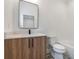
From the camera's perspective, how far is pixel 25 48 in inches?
102

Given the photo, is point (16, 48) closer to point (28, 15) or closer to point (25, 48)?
point (25, 48)

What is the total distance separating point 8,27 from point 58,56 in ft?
5.94

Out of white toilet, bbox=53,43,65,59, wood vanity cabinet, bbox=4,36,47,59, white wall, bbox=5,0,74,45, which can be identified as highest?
white wall, bbox=5,0,74,45

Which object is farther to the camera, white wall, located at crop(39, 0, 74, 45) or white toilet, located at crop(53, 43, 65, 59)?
white wall, located at crop(39, 0, 74, 45)

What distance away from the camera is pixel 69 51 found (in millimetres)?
3824

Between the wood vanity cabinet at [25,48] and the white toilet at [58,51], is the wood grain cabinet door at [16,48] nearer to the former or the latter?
the wood vanity cabinet at [25,48]

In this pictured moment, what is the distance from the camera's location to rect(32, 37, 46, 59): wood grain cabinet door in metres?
2.84

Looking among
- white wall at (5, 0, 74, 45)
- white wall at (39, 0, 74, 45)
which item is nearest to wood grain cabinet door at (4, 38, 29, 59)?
white wall at (5, 0, 74, 45)

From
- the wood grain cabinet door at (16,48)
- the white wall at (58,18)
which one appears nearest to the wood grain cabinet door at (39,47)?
the wood grain cabinet door at (16,48)

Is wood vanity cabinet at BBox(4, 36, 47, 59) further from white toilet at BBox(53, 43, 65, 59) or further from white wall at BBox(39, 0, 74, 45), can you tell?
white wall at BBox(39, 0, 74, 45)

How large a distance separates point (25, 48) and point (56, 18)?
200 cm

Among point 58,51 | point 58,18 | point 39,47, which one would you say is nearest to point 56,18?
point 58,18

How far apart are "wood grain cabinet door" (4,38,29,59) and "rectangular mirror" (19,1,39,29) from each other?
67cm
